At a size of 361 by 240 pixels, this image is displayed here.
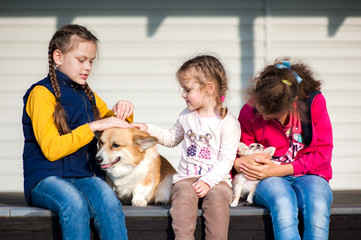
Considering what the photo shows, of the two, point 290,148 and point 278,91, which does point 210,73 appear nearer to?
point 278,91

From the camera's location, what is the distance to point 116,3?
189 inches

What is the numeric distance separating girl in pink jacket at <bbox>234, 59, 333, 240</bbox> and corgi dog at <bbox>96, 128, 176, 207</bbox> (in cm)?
55

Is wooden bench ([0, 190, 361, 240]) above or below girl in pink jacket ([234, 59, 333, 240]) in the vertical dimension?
below

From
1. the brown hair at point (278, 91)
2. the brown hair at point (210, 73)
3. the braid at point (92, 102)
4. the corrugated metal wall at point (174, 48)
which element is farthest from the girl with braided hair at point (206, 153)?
the corrugated metal wall at point (174, 48)

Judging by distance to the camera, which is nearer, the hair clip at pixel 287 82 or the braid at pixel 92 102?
the hair clip at pixel 287 82

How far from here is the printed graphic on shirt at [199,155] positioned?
2.78 meters

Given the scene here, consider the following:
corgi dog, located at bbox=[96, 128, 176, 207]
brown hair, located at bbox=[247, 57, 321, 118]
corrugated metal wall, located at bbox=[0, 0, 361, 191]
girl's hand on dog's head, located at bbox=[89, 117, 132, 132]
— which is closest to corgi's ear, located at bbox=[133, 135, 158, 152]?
corgi dog, located at bbox=[96, 128, 176, 207]

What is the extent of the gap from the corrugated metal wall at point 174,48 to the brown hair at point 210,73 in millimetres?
1919

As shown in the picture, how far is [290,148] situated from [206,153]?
1.90ft

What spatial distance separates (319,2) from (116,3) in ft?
7.34

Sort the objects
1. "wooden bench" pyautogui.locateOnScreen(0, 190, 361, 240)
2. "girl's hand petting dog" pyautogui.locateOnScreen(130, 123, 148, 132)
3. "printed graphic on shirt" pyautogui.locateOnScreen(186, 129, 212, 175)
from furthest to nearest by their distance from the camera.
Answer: "girl's hand petting dog" pyautogui.locateOnScreen(130, 123, 148, 132), "printed graphic on shirt" pyautogui.locateOnScreen(186, 129, 212, 175), "wooden bench" pyautogui.locateOnScreen(0, 190, 361, 240)

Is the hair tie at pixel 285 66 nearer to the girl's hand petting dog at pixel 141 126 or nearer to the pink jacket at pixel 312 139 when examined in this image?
the pink jacket at pixel 312 139

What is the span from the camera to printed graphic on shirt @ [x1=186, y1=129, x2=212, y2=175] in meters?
2.78

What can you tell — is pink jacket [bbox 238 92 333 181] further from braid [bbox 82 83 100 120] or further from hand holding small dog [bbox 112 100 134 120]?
braid [bbox 82 83 100 120]
